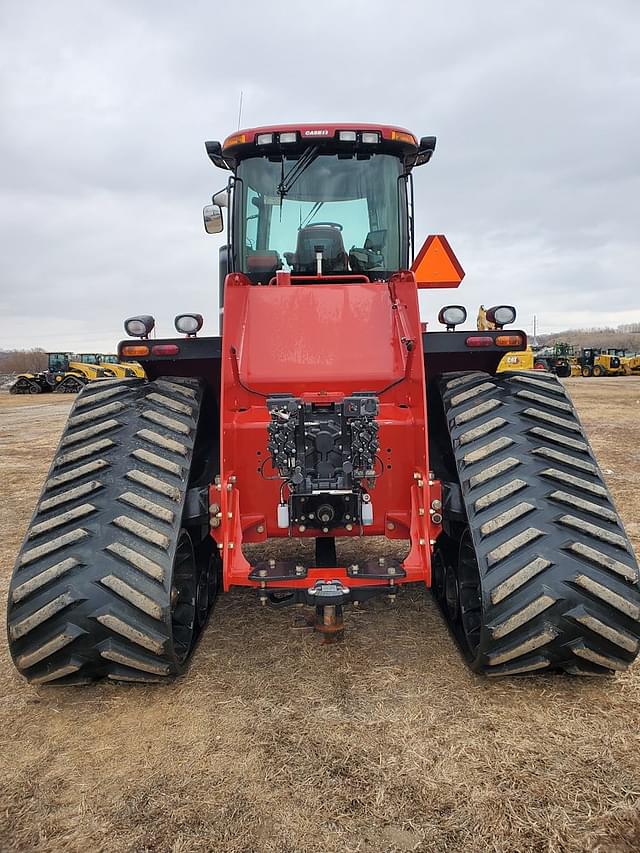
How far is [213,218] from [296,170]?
721mm

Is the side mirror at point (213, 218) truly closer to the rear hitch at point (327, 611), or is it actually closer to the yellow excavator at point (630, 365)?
the rear hitch at point (327, 611)

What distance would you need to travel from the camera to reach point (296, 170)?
4.66 meters


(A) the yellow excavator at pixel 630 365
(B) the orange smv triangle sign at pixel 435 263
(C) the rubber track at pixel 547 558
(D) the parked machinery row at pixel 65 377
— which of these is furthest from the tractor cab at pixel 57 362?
(C) the rubber track at pixel 547 558

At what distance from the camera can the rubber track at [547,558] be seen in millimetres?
2920

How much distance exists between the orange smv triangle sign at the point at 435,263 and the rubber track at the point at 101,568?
209cm

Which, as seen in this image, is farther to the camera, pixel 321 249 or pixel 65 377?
pixel 65 377

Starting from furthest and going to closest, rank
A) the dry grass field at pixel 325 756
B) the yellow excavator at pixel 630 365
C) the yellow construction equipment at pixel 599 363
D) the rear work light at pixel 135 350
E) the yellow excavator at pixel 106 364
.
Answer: the yellow excavator at pixel 630 365 < the yellow construction equipment at pixel 599 363 < the yellow excavator at pixel 106 364 < the rear work light at pixel 135 350 < the dry grass field at pixel 325 756

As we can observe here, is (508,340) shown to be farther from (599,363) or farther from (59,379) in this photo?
(599,363)

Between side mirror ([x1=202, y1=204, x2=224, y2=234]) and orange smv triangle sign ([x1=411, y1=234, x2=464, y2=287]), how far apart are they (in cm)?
155

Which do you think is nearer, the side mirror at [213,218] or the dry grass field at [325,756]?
the dry grass field at [325,756]

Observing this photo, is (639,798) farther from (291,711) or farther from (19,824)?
(19,824)

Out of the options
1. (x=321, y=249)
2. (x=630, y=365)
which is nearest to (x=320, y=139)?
(x=321, y=249)

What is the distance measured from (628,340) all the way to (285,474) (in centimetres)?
9250

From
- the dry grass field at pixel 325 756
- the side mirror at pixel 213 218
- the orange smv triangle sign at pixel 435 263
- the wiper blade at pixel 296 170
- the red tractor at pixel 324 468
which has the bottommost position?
the dry grass field at pixel 325 756
